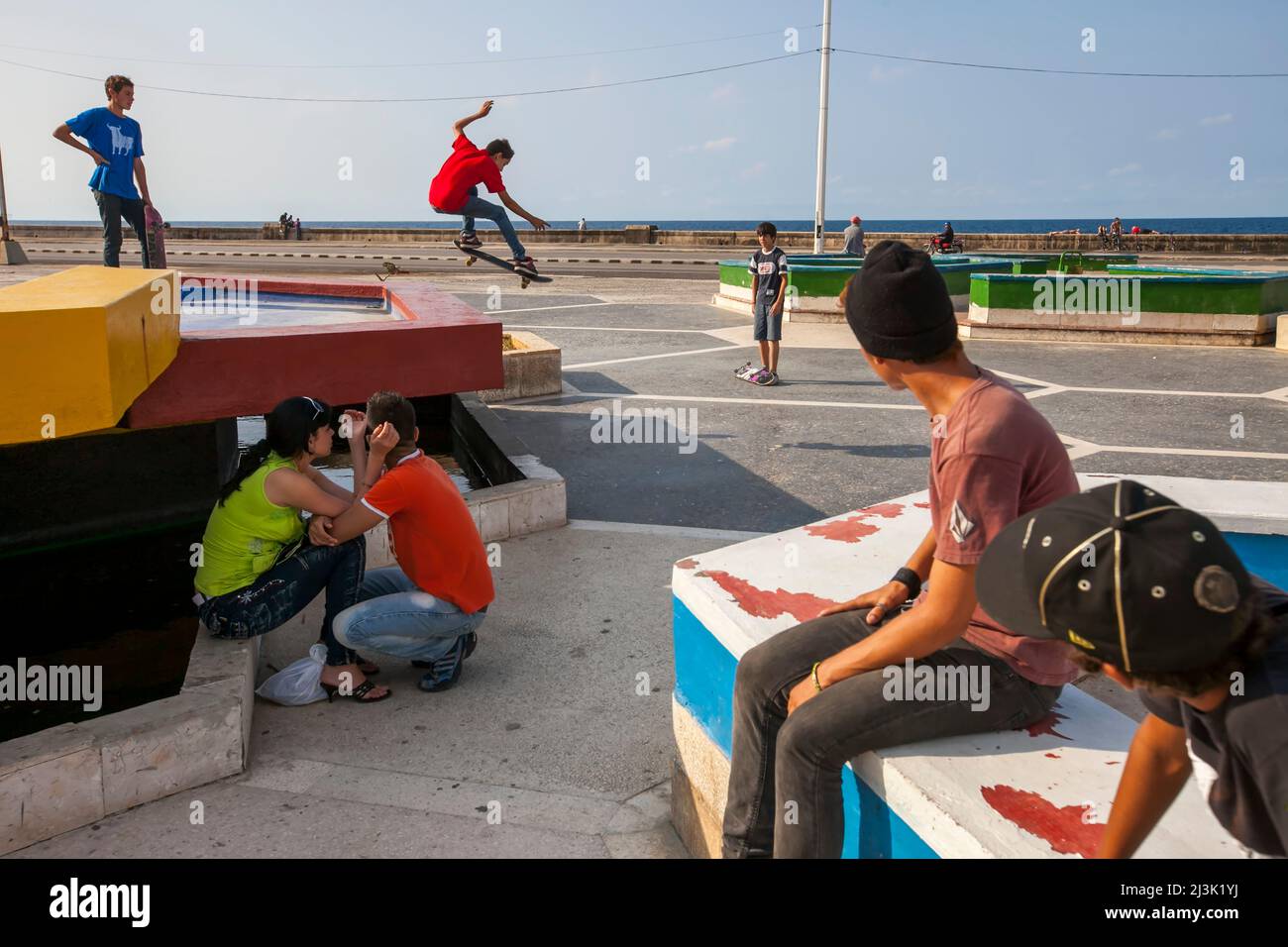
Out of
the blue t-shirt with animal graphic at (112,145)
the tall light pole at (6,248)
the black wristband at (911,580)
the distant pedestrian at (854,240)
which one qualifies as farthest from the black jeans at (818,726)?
the tall light pole at (6,248)

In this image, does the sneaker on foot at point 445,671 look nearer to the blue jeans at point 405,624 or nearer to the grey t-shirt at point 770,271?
the blue jeans at point 405,624

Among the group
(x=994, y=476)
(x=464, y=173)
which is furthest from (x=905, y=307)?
(x=464, y=173)

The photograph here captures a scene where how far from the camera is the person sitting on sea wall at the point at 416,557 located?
4238 millimetres

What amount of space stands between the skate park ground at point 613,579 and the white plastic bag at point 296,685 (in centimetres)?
5

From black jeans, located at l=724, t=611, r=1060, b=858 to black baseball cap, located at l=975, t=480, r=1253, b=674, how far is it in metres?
0.72

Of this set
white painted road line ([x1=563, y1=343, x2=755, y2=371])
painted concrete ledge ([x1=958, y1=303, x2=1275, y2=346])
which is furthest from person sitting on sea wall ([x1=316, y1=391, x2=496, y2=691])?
painted concrete ledge ([x1=958, y1=303, x2=1275, y2=346])

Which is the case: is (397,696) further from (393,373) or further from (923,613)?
(923,613)

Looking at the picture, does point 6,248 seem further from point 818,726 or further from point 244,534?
point 818,726

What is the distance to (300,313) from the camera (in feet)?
29.5

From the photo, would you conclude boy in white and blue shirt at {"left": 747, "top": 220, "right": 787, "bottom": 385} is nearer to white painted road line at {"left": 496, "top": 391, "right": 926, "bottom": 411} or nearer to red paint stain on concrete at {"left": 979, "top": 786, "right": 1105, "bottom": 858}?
white painted road line at {"left": 496, "top": 391, "right": 926, "bottom": 411}

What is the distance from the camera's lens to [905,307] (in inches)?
93.7

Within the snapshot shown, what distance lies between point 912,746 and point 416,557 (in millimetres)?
2599
